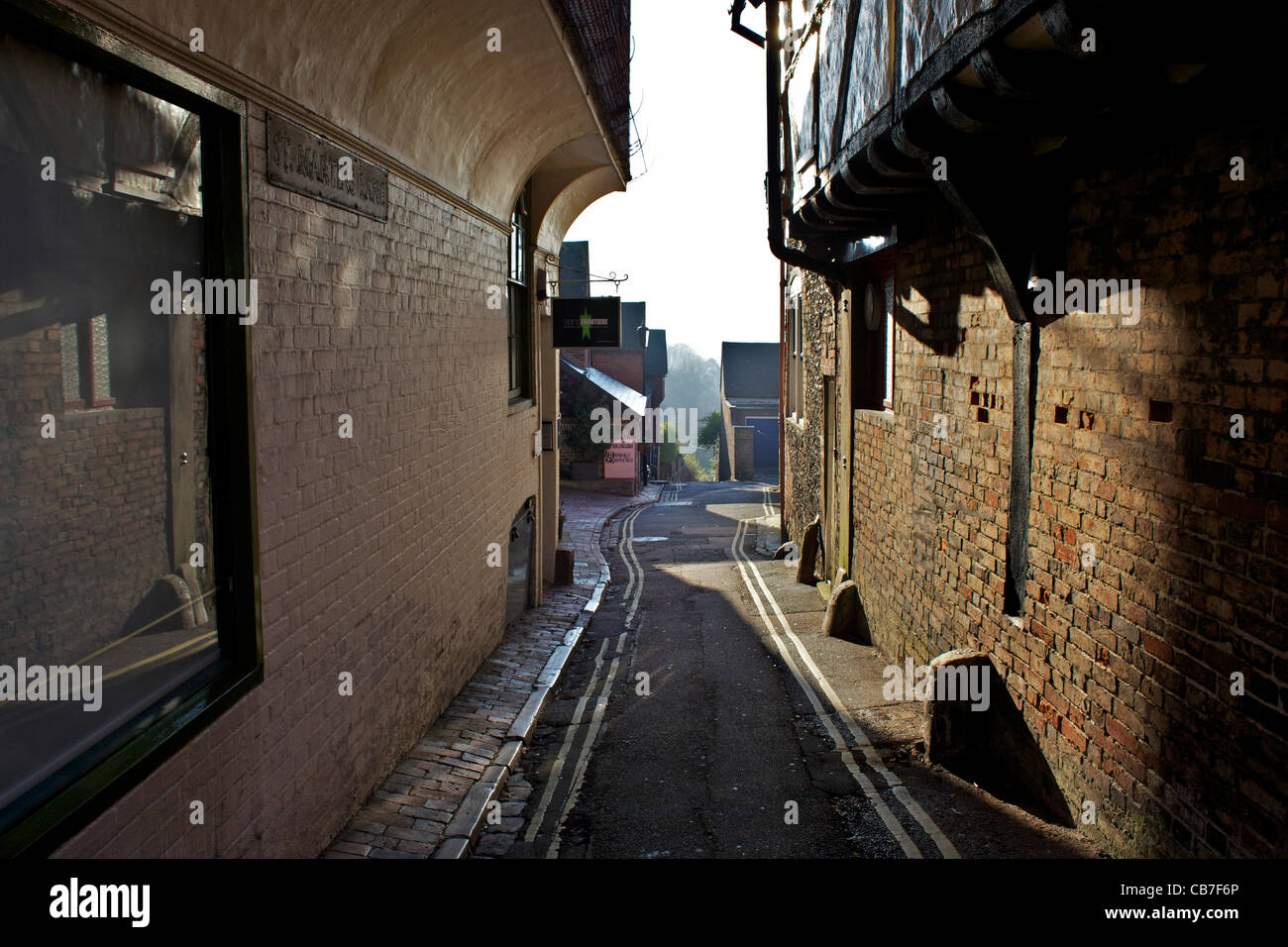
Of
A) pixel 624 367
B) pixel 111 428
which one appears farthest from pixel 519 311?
pixel 624 367

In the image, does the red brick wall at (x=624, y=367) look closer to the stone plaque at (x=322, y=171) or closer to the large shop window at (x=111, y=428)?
the stone plaque at (x=322, y=171)

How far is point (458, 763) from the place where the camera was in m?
6.87

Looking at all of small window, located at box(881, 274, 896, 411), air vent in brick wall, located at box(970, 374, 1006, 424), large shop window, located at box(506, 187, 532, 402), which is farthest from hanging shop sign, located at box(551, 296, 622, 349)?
air vent in brick wall, located at box(970, 374, 1006, 424)

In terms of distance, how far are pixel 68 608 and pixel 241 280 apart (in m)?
1.72

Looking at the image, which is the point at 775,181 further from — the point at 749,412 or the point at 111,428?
the point at 749,412

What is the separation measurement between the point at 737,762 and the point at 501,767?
65.2 inches

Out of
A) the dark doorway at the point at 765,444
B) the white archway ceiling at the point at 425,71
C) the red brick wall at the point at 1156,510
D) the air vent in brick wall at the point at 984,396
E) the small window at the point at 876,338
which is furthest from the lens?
the dark doorway at the point at 765,444

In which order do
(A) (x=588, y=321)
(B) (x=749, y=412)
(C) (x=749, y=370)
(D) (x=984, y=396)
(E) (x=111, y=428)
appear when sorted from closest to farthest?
1. (E) (x=111, y=428)
2. (D) (x=984, y=396)
3. (A) (x=588, y=321)
4. (B) (x=749, y=412)
5. (C) (x=749, y=370)

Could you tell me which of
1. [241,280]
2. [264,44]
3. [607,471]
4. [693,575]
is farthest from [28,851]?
[607,471]

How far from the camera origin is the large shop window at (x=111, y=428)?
2.94 m

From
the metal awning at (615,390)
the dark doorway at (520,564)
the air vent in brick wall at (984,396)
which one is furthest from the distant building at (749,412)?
the air vent in brick wall at (984,396)

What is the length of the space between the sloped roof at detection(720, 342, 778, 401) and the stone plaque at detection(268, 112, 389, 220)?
4671 centimetres

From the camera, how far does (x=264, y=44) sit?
4.54m

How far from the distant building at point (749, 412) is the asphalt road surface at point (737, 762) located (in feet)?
121
